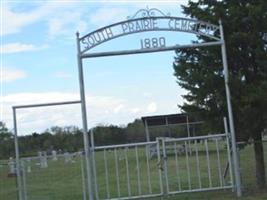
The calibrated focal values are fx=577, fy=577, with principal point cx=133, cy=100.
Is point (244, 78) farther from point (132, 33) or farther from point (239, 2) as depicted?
point (132, 33)

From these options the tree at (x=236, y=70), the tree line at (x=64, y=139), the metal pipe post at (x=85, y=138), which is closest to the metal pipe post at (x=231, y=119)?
the tree at (x=236, y=70)

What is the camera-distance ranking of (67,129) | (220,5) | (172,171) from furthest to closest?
(172,171) < (67,129) < (220,5)

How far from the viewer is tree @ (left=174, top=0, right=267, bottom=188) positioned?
14.1 m

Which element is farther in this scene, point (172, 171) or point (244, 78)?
point (172, 171)

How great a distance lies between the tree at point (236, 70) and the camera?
555 inches

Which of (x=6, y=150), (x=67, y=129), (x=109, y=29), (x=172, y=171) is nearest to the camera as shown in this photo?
(x=109, y=29)

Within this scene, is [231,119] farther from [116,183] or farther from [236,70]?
[116,183]

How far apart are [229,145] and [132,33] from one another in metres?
3.62

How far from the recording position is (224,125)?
47.8 ft

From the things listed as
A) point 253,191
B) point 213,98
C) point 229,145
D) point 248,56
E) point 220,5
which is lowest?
point 253,191

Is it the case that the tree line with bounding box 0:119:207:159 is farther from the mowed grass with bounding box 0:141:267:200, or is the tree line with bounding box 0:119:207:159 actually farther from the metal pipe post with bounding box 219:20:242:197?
the metal pipe post with bounding box 219:20:242:197

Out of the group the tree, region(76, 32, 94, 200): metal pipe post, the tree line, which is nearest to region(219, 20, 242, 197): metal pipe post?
the tree

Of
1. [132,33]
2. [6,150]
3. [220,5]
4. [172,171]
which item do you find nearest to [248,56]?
[220,5]

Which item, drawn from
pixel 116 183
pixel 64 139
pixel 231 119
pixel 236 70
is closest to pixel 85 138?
pixel 231 119
